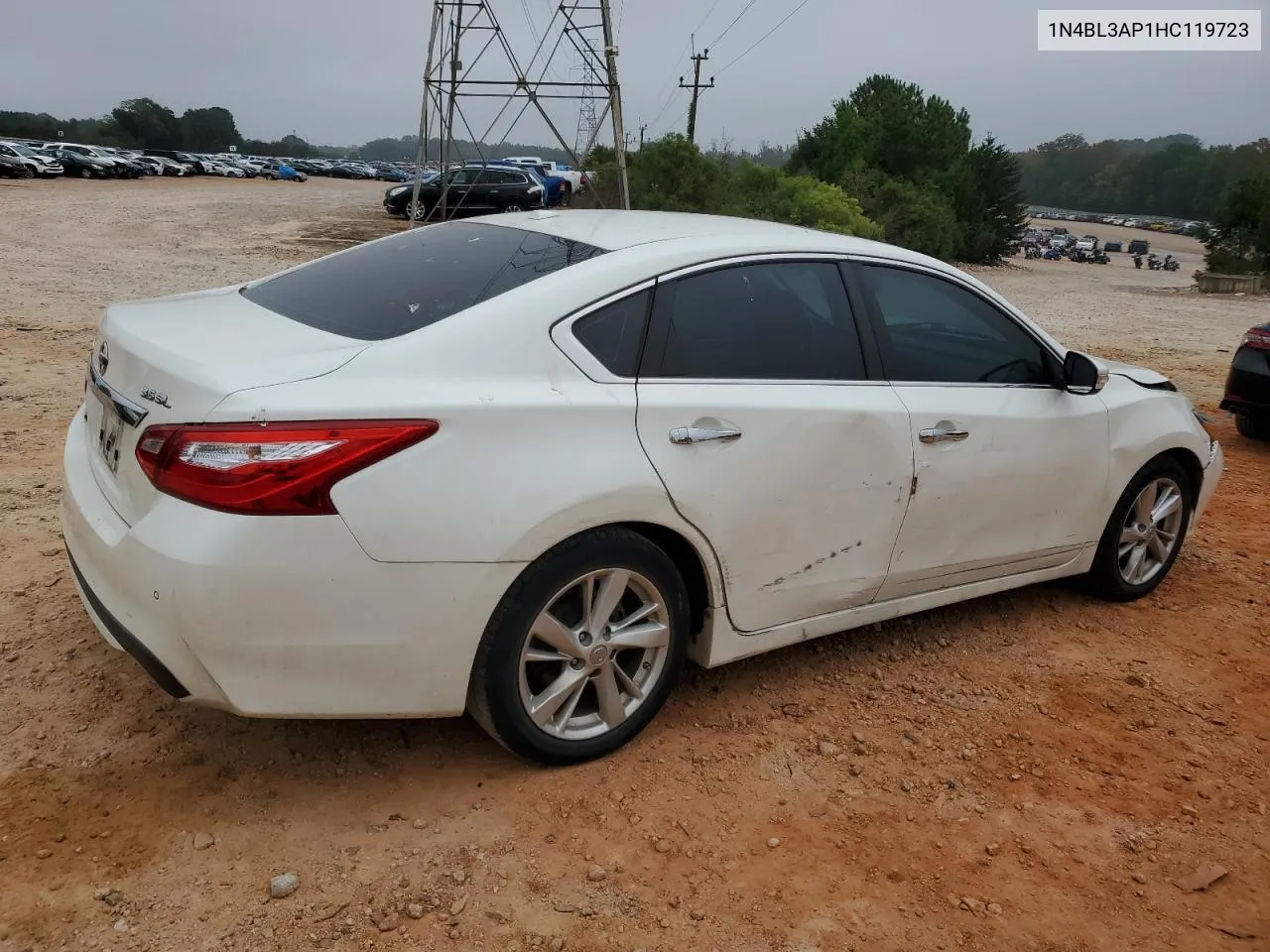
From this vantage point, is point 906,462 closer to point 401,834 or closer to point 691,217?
point 691,217

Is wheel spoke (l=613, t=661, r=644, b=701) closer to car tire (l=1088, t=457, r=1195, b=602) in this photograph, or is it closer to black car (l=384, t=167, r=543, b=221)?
car tire (l=1088, t=457, r=1195, b=602)

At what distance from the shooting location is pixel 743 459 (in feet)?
9.93

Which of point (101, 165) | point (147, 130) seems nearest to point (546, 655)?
point (101, 165)

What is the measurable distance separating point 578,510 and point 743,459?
0.60 meters

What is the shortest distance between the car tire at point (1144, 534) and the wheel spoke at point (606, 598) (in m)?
2.51

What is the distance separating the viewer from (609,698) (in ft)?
9.79

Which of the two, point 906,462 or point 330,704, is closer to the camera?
point 330,704

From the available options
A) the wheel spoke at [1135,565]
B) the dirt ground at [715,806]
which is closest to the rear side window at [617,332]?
the dirt ground at [715,806]

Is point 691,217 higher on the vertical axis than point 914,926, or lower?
higher

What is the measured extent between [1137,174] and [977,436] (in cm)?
16889

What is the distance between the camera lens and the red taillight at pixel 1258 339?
24.8 ft

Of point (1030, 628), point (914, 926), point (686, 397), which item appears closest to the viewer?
point (914, 926)

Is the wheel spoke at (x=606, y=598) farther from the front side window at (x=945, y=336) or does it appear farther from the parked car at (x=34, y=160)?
the parked car at (x=34, y=160)

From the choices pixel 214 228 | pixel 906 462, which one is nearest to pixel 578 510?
pixel 906 462
